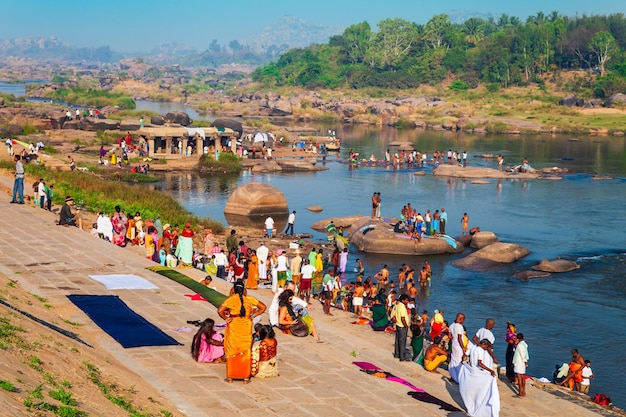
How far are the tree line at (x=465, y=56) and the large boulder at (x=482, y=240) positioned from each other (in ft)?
261

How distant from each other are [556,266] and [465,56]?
358 ft

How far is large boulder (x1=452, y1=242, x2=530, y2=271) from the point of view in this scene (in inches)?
1185

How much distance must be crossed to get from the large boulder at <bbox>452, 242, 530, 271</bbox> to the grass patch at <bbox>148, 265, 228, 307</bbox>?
12.9 meters

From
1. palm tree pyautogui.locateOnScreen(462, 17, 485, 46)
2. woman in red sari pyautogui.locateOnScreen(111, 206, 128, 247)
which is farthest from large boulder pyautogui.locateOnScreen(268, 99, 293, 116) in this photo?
woman in red sari pyautogui.locateOnScreen(111, 206, 128, 247)

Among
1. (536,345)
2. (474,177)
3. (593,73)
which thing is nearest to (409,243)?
(536,345)

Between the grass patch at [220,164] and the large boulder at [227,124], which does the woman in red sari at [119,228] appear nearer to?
the grass patch at [220,164]

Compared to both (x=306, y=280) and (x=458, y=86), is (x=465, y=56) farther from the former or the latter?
(x=306, y=280)

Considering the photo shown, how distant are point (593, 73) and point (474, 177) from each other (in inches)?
2865

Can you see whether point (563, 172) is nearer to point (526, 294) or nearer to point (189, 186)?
point (189, 186)

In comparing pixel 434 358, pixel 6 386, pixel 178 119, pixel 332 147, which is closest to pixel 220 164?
pixel 332 147

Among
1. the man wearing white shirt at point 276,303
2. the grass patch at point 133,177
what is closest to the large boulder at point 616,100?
the grass patch at point 133,177

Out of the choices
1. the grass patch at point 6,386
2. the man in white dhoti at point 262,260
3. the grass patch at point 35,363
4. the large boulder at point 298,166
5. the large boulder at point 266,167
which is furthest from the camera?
the large boulder at point 298,166

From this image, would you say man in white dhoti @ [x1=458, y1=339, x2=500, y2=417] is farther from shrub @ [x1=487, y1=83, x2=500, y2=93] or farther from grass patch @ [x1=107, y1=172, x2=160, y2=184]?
shrub @ [x1=487, y1=83, x2=500, y2=93]

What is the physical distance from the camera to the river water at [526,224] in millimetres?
22688
